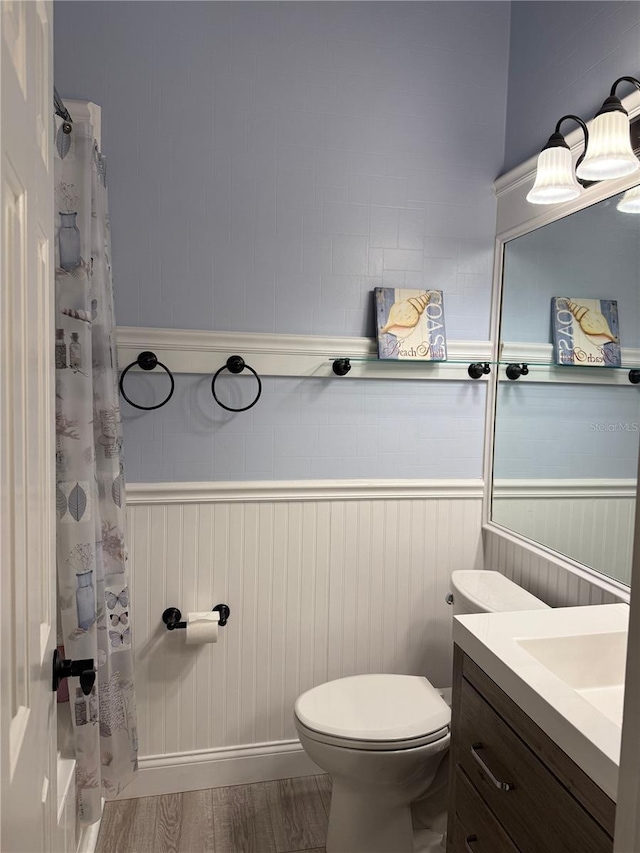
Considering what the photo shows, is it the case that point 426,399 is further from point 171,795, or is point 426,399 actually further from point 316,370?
point 171,795

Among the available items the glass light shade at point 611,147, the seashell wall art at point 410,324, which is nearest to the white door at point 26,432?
the glass light shade at point 611,147

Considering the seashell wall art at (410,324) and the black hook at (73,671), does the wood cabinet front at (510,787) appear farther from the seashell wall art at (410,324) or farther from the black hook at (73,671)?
the seashell wall art at (410,324)

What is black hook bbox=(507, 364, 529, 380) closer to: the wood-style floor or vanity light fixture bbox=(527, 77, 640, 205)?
vanity light fixture bbox=(527, 77, 640, 205)

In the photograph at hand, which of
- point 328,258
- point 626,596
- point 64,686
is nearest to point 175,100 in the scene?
point 328,258

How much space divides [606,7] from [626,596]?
1.69 metres

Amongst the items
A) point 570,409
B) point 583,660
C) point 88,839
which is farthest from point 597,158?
point 88,839

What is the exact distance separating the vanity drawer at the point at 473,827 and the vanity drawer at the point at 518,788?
2 cm

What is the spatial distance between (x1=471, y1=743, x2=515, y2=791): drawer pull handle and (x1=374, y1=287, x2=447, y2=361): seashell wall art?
1.30 metres

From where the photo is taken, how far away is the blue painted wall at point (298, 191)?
209 cm

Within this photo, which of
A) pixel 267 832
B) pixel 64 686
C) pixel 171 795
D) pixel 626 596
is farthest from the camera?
pixel 171 795

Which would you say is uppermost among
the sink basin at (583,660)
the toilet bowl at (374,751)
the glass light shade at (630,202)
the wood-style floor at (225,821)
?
the glass light shade at (630,202)

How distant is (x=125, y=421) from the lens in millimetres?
2131

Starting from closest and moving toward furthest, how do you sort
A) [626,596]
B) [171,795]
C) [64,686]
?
[64,686] < [626,596] < [171,795]

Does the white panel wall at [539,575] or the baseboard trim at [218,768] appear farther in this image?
the baseboard trim at [218,768]
